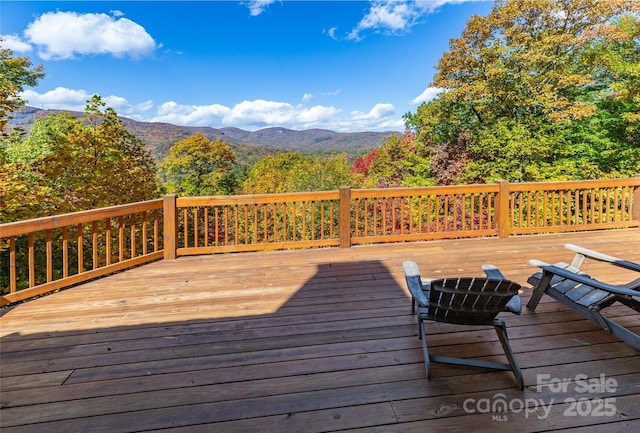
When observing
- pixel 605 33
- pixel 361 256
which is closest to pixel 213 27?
pixel 605 33

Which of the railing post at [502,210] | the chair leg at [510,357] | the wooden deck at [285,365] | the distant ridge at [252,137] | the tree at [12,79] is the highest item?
the distant ridge at [252,137]

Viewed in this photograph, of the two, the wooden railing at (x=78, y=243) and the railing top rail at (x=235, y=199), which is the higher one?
the railing top rail at (x=235, y=199)

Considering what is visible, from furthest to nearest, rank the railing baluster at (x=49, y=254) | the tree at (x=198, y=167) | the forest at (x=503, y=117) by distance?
the tree at (x=198, y=167), the forest at (x=503, y=117), the railing baluster at (x=49, y=254)

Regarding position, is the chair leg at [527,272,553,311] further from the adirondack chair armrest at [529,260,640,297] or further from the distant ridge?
the distant ridge

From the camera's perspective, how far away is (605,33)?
9.37 metres

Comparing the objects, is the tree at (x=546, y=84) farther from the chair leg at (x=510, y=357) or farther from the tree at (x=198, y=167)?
the tree at (x=198, y=167)

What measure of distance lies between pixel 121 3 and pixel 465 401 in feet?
50.9

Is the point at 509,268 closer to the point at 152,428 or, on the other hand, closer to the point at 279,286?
the point at 279,286

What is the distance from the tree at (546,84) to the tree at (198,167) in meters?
16.4

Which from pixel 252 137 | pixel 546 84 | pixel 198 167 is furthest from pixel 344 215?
pixel 252 137

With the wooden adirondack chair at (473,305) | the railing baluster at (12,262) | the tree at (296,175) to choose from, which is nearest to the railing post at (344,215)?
the wooden adirondack chair at (473,305)

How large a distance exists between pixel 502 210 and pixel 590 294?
2.90 m

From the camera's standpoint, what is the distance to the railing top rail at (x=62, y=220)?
291cm

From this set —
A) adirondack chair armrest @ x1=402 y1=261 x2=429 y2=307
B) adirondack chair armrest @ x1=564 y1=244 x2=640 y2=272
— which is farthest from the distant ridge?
adirondack chair armrest @ x1=564 y1=244 x2=640 y2=272
